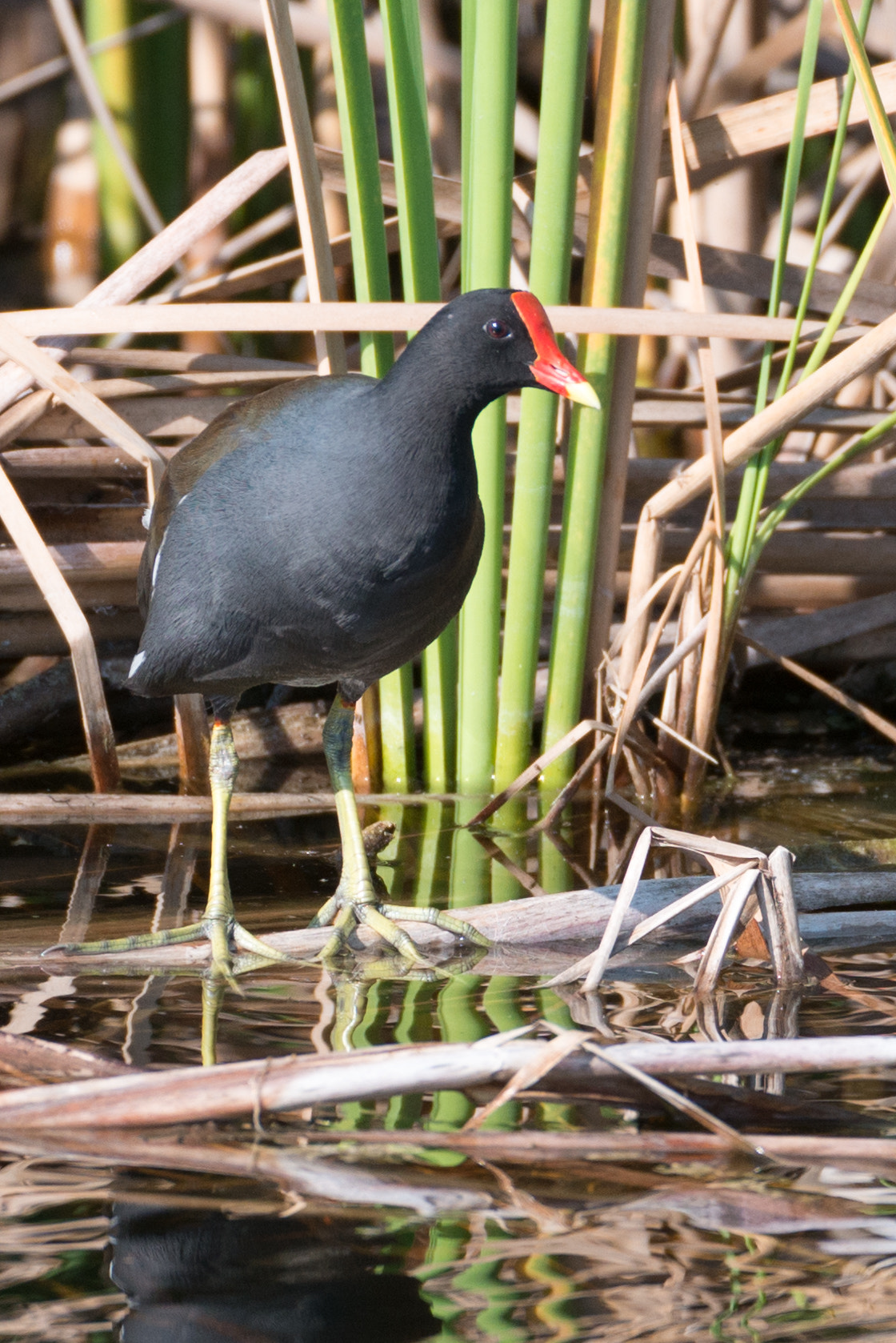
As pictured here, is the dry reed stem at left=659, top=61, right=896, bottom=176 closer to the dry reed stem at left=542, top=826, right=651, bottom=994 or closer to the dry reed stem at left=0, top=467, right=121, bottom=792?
the dry reed stem at left=0, top=467, right=121, bottom=792

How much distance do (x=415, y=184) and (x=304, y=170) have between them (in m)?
0.21

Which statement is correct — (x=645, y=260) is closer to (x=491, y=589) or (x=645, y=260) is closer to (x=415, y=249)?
(x=415, y=249)

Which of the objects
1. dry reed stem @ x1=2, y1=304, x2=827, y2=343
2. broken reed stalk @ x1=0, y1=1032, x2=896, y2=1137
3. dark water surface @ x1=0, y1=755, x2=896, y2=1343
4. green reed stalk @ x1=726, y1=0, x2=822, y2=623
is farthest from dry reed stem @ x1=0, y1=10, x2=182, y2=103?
broken reed stalk @ x1=0, y1=1032, x2=896, y2=1137

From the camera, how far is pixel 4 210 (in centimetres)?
551

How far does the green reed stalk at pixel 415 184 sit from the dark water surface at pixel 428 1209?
113cm

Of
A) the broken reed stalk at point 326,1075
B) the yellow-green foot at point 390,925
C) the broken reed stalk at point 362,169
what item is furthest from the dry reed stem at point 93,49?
the broken reed stalk at point 326,1075

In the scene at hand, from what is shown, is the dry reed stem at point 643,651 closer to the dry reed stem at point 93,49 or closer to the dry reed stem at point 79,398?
the dry reed stem at point 79,398

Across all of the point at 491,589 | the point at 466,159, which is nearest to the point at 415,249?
the point at 466,159

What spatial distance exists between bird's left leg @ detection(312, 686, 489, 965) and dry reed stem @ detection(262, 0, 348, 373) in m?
0.75

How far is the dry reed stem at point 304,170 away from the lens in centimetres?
267

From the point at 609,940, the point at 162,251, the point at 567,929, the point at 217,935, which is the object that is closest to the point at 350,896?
the point at 217,935

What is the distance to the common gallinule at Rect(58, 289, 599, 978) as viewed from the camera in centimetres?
207

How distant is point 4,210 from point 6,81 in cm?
47

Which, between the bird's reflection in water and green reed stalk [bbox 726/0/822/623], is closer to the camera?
A: the bird's reflection in water
